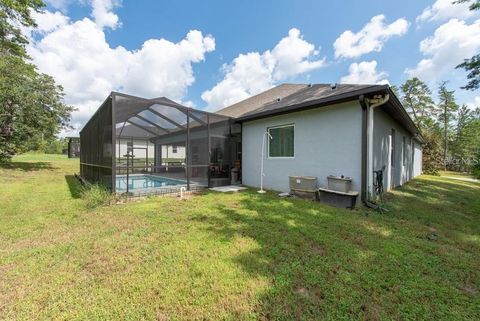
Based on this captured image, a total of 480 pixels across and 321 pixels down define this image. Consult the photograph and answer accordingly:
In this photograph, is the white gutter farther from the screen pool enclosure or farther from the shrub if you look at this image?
the shrub

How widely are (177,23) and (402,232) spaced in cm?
1239

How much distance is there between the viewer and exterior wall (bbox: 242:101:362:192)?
218 inches

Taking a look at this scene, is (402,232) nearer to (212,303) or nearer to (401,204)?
(401,204)

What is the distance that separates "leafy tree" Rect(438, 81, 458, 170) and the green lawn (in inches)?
1155

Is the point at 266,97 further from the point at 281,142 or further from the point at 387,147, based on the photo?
the point at 387,147

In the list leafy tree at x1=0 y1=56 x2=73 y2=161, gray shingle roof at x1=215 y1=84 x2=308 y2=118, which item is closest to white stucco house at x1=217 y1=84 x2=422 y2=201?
gray shingle roof at x1=215 y1=84 x2=308 y2=118

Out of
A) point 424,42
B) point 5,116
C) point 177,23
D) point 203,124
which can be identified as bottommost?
point 203,124

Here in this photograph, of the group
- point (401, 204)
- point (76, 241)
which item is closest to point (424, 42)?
point (401, 204)

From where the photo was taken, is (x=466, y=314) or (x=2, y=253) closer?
(x=466, y=314)

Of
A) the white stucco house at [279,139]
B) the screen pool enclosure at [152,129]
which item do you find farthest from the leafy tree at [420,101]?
the screen pool enclosure at [152,129]

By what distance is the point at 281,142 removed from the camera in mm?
7492

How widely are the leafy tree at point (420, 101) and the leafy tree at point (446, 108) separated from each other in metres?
0.92

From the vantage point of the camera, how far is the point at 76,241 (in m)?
3.26

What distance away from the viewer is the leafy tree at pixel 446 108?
2534 cm
